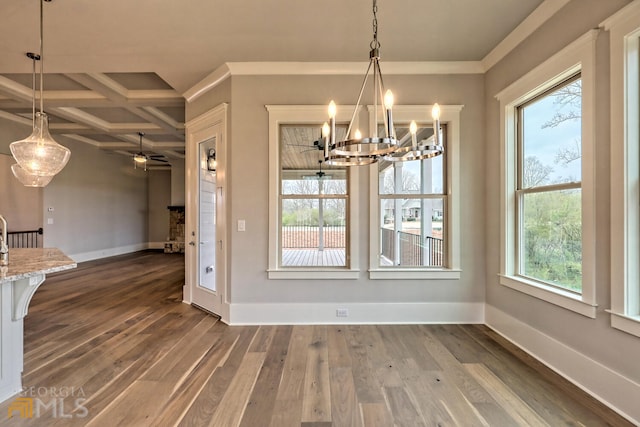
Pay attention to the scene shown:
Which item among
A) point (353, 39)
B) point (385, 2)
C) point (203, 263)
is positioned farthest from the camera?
point (203, 263)

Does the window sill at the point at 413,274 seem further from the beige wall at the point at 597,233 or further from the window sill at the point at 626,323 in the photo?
the window sill at the point at 626,323

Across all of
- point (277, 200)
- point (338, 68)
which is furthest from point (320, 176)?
point (338, 68)

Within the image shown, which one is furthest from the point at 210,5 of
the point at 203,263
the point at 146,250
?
the point at 146,250

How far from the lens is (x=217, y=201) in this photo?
359 cm

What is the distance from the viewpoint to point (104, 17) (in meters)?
2.53

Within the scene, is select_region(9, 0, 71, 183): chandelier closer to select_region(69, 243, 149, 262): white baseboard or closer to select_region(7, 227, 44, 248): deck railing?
select_region(7, 227, 44, 248): deck railing

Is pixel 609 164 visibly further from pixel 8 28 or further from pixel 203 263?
pixel 8 28

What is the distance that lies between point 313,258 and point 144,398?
1.98m

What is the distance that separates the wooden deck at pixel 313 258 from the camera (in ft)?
11.1

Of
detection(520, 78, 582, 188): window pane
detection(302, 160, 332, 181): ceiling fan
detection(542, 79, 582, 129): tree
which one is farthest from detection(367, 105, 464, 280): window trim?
detection(542, 79, 582, 129): tree

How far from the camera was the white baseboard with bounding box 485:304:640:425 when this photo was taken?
1.80 metres

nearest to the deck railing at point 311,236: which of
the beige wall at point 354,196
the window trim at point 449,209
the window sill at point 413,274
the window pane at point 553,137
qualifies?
the beige wall at point 354,196

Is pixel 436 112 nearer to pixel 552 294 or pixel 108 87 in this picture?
pixel 552 294

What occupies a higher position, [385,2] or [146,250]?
[385,2]
